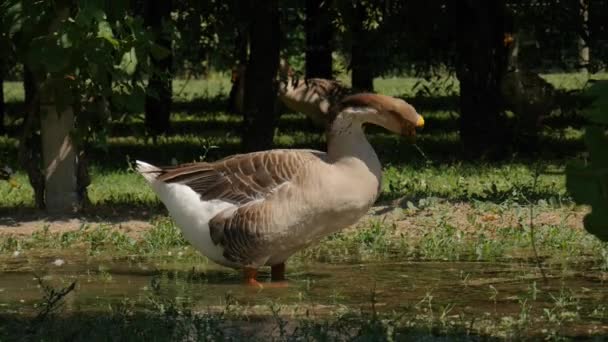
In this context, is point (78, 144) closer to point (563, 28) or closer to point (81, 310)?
point (81, 310)

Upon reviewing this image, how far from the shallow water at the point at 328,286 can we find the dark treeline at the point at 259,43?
1722 mm

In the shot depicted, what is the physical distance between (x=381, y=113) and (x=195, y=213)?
4.22ft

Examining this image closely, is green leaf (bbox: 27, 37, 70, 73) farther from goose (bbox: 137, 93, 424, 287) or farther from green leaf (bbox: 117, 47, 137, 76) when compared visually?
goose (bbox: 137, 93, 424, 287)

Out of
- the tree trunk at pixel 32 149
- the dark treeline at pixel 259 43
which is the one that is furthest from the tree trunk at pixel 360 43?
the tree trunk at pixel 32 149

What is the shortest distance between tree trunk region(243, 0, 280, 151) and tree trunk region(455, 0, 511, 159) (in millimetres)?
2667

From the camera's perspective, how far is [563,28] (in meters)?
17.4

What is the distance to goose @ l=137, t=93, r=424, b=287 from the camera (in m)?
7.91

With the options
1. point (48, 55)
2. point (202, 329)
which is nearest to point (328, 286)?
point (202, 329)

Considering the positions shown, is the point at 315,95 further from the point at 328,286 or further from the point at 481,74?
the point at 328,286

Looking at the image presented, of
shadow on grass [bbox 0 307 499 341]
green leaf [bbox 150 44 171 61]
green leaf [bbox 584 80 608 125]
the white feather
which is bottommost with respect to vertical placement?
shadow on grass [bbox 0 307 499 341]

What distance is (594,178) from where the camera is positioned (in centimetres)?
434

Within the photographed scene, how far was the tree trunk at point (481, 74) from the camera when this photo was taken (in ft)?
54.7

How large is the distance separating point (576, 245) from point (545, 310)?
2.99 meters

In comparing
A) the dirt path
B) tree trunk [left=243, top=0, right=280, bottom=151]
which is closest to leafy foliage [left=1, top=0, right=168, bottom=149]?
the dirt path
